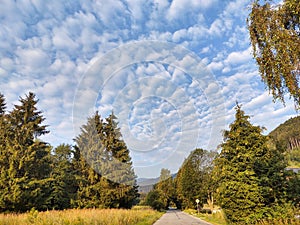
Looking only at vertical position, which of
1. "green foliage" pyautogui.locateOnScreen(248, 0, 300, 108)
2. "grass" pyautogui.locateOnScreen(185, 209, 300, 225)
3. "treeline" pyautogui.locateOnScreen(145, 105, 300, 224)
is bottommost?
"grass" pyautogui.locateOnScreen(185, 209, 300, 225)

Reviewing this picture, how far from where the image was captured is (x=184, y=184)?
159ft

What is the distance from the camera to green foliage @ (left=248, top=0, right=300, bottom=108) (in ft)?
19.9

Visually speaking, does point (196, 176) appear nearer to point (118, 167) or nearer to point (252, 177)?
point (118, 167)

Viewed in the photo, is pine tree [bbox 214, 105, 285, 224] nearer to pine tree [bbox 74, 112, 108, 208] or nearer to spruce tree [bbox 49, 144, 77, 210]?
pine tree [bbox 74, 112, 108, 208]

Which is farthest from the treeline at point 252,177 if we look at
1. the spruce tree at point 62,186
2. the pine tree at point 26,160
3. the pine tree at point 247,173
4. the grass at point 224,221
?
the spruce tree at point 62,186

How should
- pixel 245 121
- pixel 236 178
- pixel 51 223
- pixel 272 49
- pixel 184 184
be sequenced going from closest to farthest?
pixel 272 49
pixel 51 223
pixel 236 178
pixel 245 121
pixel 184 184

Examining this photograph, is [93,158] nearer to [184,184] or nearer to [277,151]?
[277,151]

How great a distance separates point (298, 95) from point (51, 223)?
28.8 ft

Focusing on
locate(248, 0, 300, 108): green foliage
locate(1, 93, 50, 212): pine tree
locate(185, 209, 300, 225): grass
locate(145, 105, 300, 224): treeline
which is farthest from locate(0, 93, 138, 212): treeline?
locate(248, 0, 300, 108): green foliage

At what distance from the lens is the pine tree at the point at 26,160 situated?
19734mm

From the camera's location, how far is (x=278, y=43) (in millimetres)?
6238

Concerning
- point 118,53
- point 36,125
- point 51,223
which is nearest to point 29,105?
point 36,125

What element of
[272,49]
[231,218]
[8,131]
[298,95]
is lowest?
[231,218]

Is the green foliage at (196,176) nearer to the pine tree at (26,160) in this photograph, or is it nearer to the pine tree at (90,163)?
the pine tree at (90,163)
